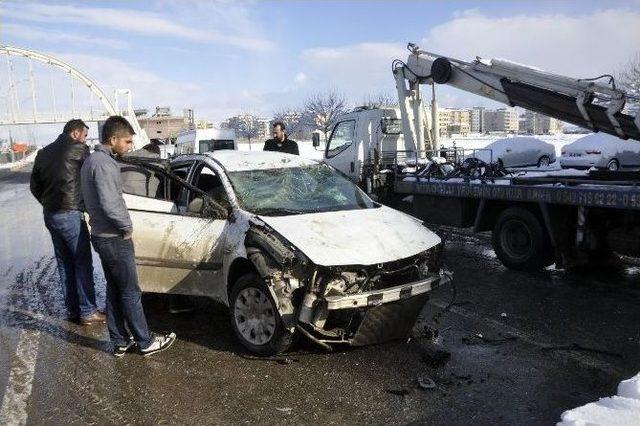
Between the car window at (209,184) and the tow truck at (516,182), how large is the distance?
4084 millimetres

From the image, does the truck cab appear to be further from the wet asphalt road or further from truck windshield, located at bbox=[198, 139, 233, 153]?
truck windshield, located at bbox=[198, 139, 233, 153]

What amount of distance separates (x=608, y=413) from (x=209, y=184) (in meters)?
4.04

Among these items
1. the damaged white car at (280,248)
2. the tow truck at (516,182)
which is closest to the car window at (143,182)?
the damaged white car at (280,248)

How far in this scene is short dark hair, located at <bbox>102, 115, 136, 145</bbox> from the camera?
14.5 feet

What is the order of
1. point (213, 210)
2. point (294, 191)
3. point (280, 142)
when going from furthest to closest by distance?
point (280, 142)
point (294, 191)
point (213, 210)

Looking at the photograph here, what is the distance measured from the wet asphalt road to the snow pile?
62 centimetres

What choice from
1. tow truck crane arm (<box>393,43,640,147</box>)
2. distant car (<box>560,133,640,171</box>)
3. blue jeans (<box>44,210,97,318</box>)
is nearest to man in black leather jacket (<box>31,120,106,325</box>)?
blue jeans (<box>44,210,97,318</box>)

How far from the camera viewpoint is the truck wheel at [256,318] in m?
4.38

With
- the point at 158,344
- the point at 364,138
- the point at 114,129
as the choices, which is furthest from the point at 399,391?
the point at 364,138

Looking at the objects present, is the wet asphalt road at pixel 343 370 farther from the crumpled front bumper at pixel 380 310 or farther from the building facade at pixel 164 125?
the building facade at pixel 164 125

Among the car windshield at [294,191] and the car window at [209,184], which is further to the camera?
the car window at [209,184]

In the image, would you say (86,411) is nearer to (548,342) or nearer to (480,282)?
(548,342)

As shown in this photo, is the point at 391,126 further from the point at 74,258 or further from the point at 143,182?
the point at 74,258

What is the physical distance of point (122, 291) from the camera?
452 centimetres
